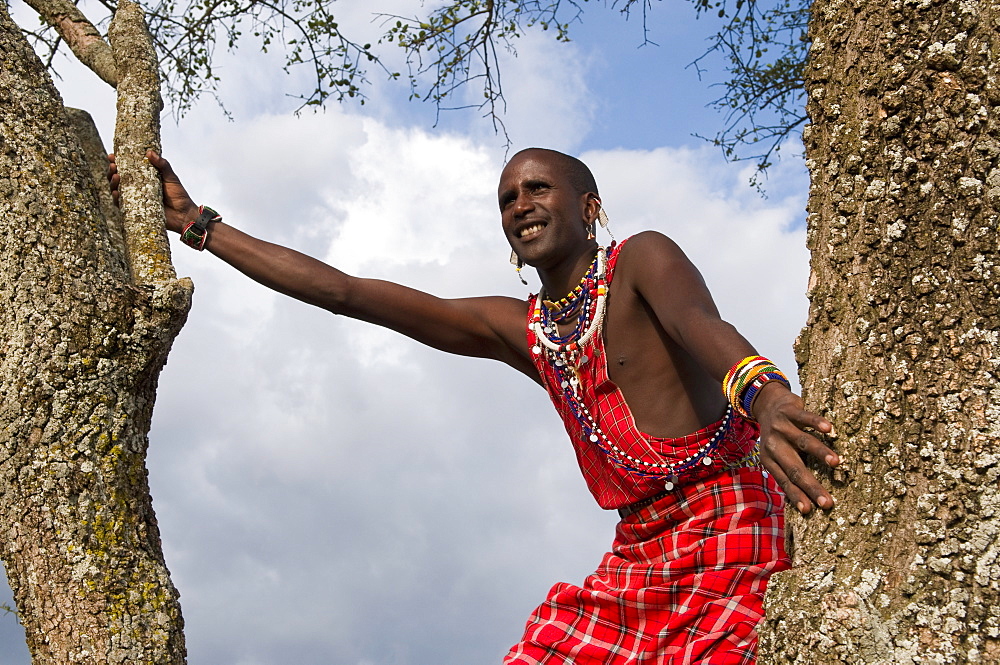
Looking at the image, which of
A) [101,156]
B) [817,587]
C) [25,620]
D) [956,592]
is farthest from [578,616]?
[101,156]

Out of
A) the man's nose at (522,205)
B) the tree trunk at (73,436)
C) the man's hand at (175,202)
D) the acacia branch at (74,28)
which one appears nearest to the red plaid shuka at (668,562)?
the man's nose at (522,205)

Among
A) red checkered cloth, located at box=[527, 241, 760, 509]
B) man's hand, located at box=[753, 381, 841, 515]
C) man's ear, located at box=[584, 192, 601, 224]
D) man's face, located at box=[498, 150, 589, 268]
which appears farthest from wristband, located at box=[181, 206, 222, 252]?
man's hand, located at box=[753, 381, 841, 515]

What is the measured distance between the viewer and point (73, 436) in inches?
119

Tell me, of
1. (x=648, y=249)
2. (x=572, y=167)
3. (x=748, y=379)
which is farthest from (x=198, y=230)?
(x=748, y=379)

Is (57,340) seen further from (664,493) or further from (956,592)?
(956,592)

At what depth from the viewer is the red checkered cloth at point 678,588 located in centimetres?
302

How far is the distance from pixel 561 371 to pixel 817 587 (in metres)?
1.60

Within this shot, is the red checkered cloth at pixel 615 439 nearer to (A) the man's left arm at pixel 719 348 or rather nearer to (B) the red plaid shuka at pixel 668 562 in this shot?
(B) the red plaid shuka at pixel 668 562

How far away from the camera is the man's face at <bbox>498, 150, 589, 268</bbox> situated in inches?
146

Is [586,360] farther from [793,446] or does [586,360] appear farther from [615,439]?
[793,446]

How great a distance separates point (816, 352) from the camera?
2365mm

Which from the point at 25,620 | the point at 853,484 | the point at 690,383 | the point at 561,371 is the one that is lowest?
the point at 853,484

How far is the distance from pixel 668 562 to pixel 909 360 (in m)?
1.34

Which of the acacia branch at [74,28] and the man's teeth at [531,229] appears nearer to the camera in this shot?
the man's teeth at [531,229]
